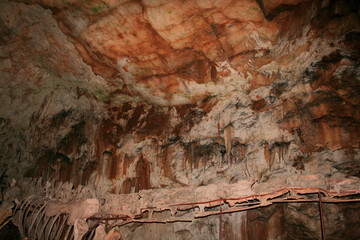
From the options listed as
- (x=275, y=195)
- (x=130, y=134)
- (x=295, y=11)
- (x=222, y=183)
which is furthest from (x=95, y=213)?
(x=295, y=11)

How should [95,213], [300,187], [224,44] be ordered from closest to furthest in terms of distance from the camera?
[300,187], [224,44], [95,213]

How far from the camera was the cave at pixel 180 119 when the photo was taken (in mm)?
5199

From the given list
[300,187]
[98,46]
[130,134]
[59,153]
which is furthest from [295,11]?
[59,153]

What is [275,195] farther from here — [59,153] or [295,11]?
[59,153]

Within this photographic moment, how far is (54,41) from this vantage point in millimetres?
6602

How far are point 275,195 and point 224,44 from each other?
12.8 ft

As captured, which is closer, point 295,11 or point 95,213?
point 295,11

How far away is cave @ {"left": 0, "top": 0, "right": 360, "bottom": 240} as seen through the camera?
5.20 m

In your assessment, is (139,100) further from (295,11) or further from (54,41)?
(295,11)

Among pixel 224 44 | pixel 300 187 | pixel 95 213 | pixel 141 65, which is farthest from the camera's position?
pixel 141 65

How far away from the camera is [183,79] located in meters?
7.27

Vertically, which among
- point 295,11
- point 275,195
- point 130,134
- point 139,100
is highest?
point 295,11

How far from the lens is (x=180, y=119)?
7914mm

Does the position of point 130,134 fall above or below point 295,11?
below
